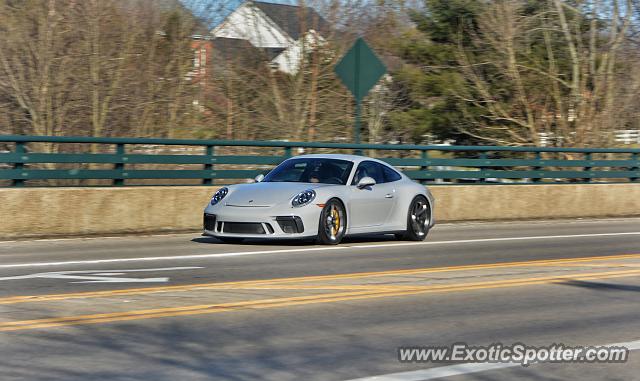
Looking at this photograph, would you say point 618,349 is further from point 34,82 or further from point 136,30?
point 136,30

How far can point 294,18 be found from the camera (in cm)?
2839

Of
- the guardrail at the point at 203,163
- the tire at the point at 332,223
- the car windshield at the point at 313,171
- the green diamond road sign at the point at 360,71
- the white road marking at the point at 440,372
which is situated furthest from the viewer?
the green diamond road sign at the point at 360,71

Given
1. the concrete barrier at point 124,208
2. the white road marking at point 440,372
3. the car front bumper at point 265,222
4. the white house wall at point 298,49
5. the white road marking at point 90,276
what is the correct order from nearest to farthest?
the white road marking at point 440,372, the white road marking at point 90,276, the car front bumper at point 265,222, the concrete barrier at point 124,208, the white house wall at point 298,49

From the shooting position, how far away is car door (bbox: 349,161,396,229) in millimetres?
14766

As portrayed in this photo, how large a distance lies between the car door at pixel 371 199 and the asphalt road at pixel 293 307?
1.38ft

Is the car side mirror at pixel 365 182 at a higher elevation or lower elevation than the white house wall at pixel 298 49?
lower

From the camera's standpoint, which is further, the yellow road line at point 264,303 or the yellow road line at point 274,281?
the yellow road line at point 274,281

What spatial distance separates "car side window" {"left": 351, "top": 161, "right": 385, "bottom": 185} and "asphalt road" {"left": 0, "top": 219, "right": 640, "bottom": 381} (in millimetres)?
1044

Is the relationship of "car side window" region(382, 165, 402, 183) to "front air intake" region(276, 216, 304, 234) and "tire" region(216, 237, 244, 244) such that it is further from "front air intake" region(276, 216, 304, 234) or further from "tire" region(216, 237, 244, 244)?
"tire" region(216, 237, 244, 244)

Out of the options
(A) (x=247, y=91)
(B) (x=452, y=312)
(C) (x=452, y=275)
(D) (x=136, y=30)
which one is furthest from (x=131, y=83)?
(B) (x=452, y=312)

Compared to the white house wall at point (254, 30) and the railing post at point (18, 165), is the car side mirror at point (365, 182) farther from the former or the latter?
the white house wall at point (254, 30)

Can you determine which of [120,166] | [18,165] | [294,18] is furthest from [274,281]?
[294,18]

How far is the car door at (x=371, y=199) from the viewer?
48.4 feet

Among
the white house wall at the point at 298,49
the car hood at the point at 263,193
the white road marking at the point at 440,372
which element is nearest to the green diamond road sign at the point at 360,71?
the car hood at the point at 263,193
